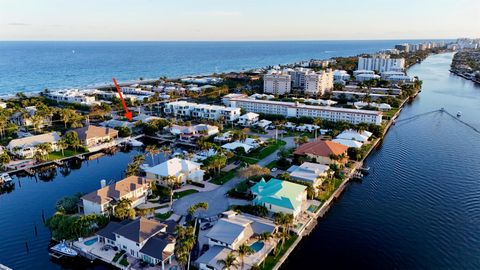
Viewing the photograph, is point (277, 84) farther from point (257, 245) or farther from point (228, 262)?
point (228, 262)

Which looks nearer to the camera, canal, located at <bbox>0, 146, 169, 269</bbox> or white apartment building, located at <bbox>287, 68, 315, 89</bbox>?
canal, located at <bbox>0, 146, 169, 269</bbox>

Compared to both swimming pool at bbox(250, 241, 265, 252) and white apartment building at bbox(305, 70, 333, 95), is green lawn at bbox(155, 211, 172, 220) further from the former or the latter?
white apartment building at bbox(305, 70, 333, 95)

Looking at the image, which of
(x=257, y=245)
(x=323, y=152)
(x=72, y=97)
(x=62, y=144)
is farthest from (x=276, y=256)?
→ (x=72, y=97)

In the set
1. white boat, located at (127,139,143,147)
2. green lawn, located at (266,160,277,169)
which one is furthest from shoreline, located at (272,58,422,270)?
white boat, located at (127,139,143,147)

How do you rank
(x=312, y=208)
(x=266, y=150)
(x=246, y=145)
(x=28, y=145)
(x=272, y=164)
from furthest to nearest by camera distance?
(x=266, y=150) < (x=246, y=145) < (x=28, y=145) < (x=272, y=164) < (x=312, y=208)

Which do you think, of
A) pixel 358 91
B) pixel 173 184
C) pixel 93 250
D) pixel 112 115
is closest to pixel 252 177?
pixel 173 184

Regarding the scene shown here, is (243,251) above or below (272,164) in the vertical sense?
above
